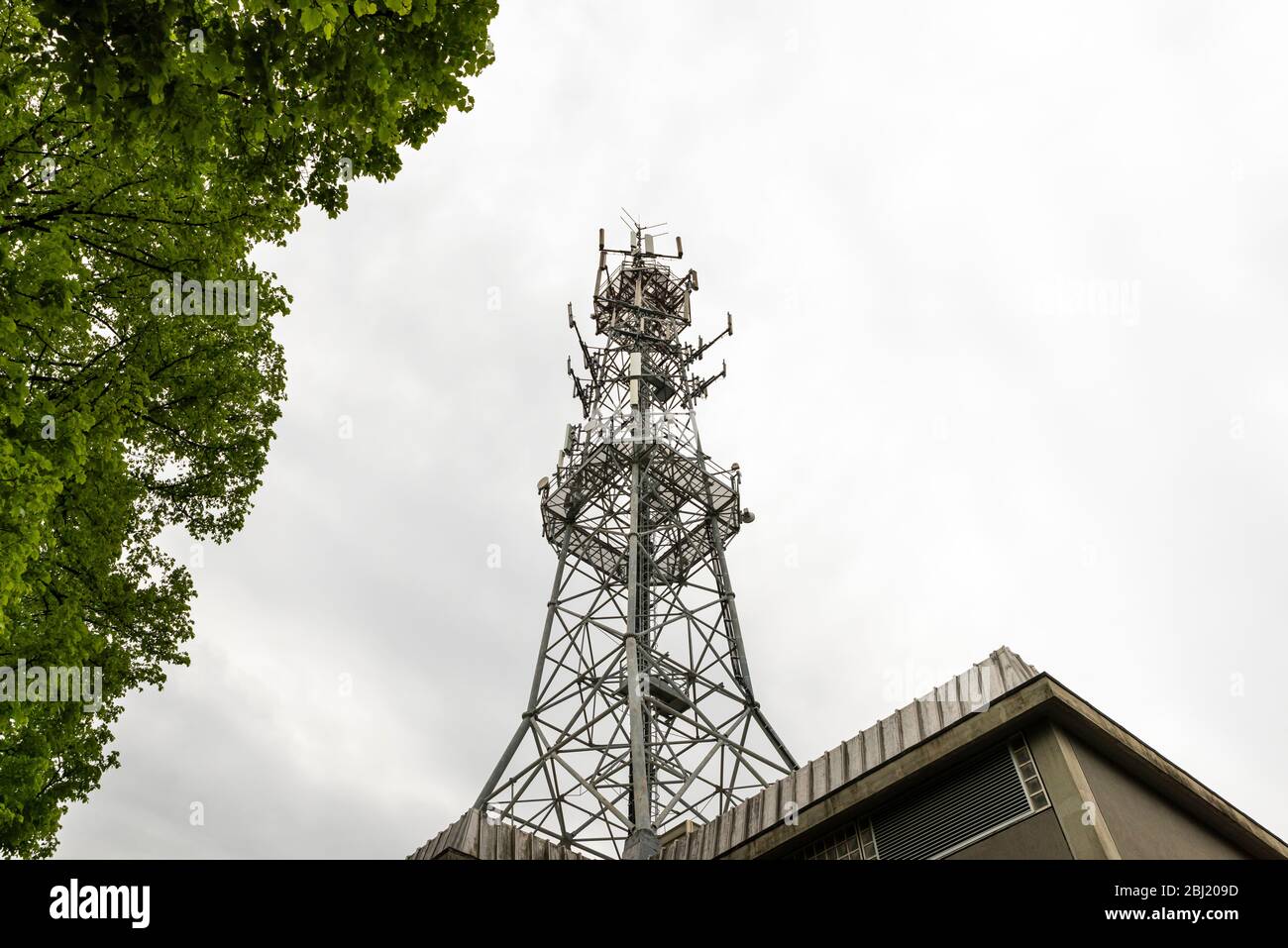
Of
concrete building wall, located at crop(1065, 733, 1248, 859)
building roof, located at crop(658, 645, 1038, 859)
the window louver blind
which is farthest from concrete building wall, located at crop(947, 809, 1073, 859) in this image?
building roof, located at crop(658, 645, 1038, 859)

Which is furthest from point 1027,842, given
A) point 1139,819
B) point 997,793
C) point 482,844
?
point 482,844

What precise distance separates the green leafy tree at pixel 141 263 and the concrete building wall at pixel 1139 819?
9.78 meters

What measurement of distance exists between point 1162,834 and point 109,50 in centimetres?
1285

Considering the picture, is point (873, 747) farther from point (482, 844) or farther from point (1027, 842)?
point (482, 844)

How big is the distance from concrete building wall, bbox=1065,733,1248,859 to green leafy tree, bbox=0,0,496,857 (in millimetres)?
9781

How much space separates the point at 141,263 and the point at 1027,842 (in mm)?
11527

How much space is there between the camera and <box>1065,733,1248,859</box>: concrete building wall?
31.0ft

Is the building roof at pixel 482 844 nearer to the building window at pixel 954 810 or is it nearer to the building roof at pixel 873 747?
the building roof at pixel 873 747

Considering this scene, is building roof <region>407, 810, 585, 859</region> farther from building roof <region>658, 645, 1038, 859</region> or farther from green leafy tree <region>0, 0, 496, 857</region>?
green leafy tree <region>0, 0, 496, 857</region>

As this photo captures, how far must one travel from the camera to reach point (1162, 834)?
1022 cm

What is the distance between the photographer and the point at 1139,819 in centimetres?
1006
